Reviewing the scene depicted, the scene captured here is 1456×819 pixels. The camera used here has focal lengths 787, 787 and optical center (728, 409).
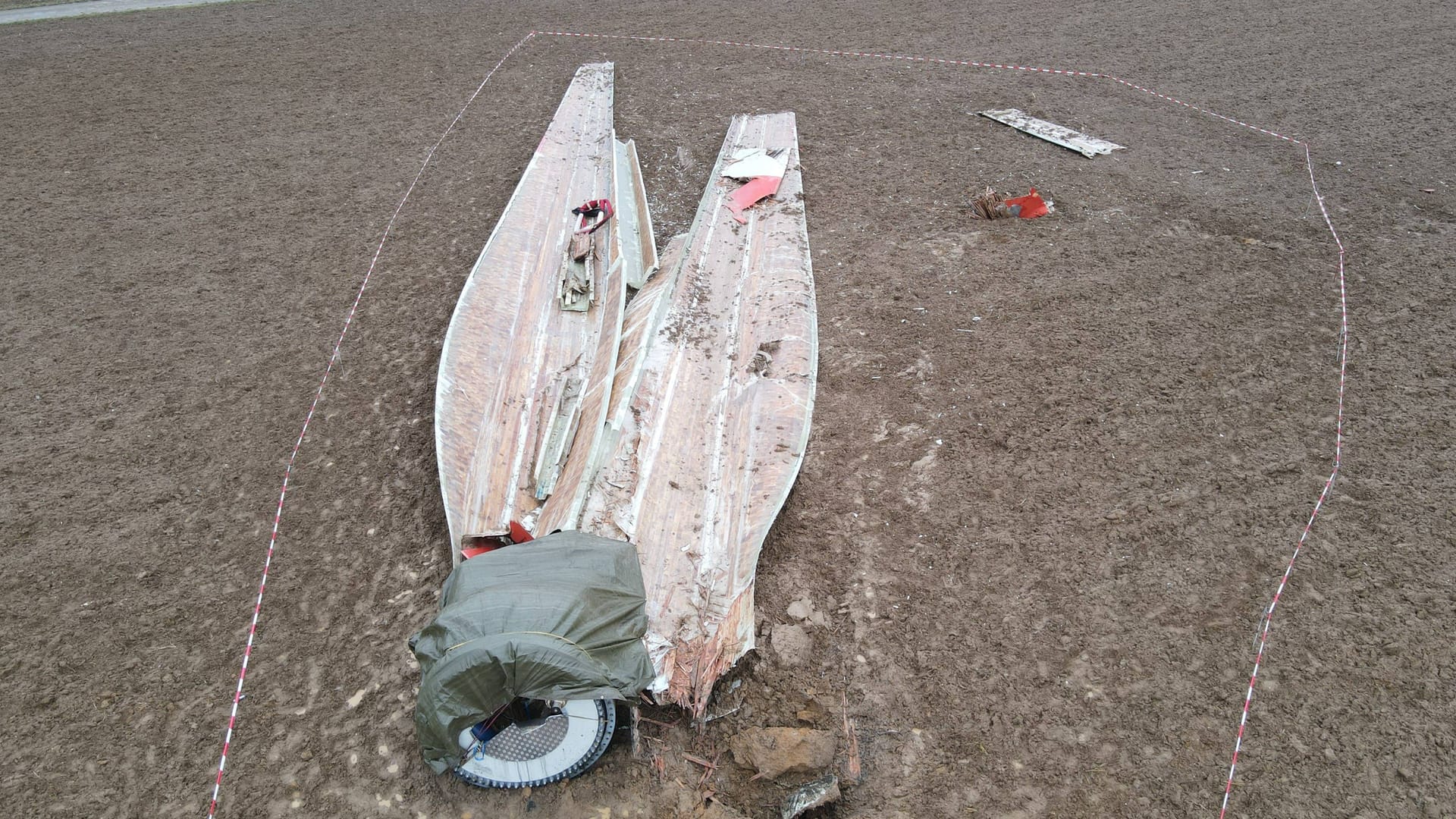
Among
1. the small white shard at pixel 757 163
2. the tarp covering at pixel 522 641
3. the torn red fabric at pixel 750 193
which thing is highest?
the small white shard at pixel 757 163

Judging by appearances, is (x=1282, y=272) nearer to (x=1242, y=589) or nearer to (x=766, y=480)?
(x=1242, y=589)

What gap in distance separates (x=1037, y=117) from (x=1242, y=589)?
7476 millimetres

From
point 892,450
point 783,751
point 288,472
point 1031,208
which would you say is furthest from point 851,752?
point 1031,208

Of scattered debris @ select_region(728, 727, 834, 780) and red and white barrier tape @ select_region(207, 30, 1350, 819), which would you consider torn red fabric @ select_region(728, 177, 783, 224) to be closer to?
red and white barrier tape @ select_region(207, 30, 1350, 819)

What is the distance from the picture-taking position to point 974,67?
11688mm

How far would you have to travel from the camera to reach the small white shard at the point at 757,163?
871cm

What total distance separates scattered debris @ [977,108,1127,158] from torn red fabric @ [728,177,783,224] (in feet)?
11.3

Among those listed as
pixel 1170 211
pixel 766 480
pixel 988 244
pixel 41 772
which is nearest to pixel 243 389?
pixel 41 772

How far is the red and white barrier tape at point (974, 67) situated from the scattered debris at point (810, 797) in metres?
1.76

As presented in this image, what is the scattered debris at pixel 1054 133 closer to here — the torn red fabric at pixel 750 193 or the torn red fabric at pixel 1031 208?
the torn red fabric at pixel 1031 208

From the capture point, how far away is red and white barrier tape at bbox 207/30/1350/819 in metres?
4.05

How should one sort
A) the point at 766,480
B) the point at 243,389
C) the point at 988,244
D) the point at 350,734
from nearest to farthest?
1. the point at 350,734
2. the point at 766,480
3. the point at 243,389
4. the point at 988,244

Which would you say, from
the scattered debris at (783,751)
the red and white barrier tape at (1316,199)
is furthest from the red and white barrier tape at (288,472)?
the red and white barrier tape at (1316,199)

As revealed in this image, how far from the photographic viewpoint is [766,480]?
202 inches
